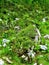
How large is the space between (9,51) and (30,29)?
1.68 m

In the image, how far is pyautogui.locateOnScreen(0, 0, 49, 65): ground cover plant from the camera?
9625 millimetres

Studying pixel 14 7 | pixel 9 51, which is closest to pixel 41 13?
pixel 14 7

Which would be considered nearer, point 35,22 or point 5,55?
point 5,55

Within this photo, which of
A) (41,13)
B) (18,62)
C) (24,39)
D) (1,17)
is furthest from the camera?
(41,13)

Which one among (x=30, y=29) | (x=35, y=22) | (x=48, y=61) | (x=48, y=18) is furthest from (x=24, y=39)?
(x=48, y=18)

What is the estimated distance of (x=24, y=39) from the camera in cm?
1035

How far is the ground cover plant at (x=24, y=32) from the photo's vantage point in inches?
379

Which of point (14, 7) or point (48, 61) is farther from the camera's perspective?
point (14, 7)

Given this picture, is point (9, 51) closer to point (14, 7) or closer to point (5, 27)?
point (5, 27)

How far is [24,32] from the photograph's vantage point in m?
10.9

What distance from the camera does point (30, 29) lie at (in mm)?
10938

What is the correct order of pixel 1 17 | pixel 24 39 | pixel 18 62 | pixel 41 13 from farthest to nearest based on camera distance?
pixel 41 13, pixel 1 17, pixel 24 39, pixel 18 62

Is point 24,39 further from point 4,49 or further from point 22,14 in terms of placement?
point 22,14

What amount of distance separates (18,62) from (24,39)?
1258 mm
